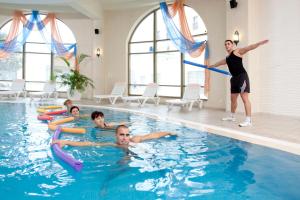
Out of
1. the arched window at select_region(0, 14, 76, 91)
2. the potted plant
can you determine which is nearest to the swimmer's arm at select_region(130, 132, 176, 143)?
the potted plant

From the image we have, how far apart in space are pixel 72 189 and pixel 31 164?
1.06 metres

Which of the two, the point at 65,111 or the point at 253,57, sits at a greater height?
the point at 253,57

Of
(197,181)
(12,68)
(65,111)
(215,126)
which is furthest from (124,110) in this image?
(12,68)

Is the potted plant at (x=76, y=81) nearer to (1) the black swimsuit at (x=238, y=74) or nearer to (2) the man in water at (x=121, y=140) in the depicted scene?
(1) the black swimsuit at (x=238, y=74)

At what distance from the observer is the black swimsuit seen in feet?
20.4

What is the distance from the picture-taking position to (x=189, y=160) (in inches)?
153

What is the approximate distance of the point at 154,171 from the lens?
135 inches

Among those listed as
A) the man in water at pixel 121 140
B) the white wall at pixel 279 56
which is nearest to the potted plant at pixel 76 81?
the white wall at pixel 279 56

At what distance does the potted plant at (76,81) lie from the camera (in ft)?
41.5

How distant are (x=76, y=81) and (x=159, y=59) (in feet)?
11.9

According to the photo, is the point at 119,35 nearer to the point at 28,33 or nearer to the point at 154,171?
the point at 28,33

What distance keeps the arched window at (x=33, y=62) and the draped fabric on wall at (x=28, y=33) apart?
2.39ft

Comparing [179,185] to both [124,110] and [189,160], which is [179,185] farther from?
[124,110]

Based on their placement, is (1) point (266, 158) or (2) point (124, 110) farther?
(2) point (124, 110)
